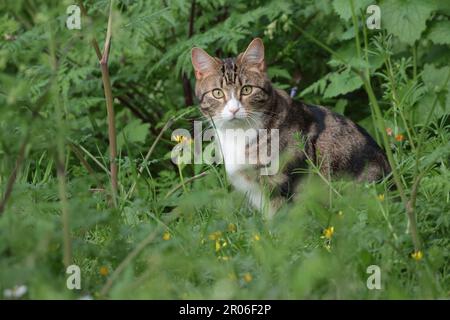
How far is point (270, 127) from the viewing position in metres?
3.85

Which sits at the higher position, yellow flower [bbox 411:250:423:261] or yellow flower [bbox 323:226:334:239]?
yellow flower [bbox 323:226:334:239]

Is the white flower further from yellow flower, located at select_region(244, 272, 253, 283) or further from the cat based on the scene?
the cat

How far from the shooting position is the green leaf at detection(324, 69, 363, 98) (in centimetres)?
429

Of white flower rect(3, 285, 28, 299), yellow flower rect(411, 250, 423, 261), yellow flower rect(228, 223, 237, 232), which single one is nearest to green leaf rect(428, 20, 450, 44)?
yellow flower rect(228, 223, 237, 232)

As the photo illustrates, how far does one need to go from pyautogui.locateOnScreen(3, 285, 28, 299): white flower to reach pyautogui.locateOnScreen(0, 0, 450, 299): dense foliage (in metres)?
0.01

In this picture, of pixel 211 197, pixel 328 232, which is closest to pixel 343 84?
pixel 328 232

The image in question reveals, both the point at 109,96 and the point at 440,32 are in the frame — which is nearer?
the point at 109,96

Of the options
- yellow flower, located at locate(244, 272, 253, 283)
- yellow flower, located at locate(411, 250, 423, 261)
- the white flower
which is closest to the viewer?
the white flower

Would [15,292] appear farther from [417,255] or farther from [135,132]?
[135,132]

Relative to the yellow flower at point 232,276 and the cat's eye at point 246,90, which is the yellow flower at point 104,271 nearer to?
the yellow flower at point 232,276

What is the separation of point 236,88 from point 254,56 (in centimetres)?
18

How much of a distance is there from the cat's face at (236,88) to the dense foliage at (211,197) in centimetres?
27

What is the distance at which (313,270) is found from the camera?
2.08 metres
